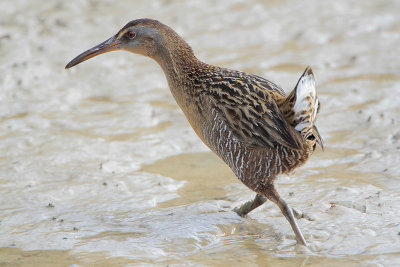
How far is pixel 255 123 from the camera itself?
14.2ft

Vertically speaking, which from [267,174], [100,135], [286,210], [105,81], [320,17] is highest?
[320,17]

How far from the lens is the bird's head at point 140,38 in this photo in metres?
5.07

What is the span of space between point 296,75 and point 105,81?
235 cm

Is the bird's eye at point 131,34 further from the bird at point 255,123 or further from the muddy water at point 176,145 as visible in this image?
the muddy water at point 176,145

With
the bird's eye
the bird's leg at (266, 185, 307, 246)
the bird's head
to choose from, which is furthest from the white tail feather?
the bird's eye

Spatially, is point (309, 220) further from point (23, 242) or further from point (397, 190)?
point (23, 242)

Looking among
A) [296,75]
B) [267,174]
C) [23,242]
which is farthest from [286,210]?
[296,75]

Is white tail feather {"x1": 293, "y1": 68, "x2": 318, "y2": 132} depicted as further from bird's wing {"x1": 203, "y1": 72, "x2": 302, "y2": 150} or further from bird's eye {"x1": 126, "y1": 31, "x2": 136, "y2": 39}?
bird's eye {"x1": 126, "y1": 31, "x2": 136, "y2": 39}

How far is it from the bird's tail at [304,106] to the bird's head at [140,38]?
53.3 inches

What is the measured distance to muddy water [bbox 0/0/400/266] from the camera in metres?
4.38

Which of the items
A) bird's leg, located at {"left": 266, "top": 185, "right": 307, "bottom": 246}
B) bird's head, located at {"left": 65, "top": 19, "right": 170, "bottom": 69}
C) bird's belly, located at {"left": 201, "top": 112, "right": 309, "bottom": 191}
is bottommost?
bird's leg, located at {"left": 266, "top": 185, "right": 307, "bottom": 246}

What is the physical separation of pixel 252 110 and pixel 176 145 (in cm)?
189

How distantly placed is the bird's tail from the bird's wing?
2.7 inches

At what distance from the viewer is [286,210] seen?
4.29m
